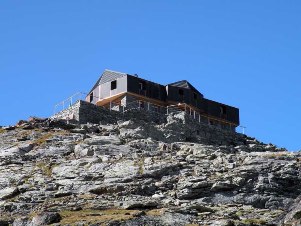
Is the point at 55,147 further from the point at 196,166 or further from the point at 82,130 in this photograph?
the point at 196,166

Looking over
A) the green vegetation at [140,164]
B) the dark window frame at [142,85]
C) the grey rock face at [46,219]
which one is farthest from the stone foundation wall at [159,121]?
the grey rock face at [46,219]

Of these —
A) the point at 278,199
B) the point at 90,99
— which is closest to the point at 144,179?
Answer: the point at 278,199

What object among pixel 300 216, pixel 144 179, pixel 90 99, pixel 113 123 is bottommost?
pixel 300 216

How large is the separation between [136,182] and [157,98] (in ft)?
134

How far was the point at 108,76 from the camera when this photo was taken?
93.4 m

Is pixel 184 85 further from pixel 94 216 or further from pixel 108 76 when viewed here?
pixel 94 216

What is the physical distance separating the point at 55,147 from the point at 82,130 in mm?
7237

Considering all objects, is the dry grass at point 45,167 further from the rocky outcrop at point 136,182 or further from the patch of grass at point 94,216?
the patch of grass at point 94,216

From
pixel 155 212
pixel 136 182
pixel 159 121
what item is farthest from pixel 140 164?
pixel 159 121

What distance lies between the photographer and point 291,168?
53.6 meters

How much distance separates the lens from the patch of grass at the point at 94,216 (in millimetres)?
40844

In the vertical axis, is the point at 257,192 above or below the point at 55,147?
below

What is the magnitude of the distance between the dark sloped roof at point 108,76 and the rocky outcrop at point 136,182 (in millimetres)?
22700

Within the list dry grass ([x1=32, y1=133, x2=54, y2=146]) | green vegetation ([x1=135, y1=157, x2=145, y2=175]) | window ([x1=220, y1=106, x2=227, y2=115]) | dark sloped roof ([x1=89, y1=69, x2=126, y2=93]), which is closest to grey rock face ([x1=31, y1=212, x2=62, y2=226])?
green vegetation ([x1=135, y1=157, x2=145, y2=175])
